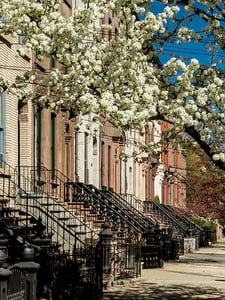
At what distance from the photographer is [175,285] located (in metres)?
20.1

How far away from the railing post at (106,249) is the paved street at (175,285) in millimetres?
348

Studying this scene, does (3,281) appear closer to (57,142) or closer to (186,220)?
(57,142)

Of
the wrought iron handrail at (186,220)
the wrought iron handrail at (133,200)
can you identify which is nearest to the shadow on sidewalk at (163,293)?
the wrought iron handrail at (133,200)

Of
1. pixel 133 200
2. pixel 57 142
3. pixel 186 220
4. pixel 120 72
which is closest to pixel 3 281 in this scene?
pixel 120 72

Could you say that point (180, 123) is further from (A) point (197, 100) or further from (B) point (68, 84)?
(B) point (68, 84)

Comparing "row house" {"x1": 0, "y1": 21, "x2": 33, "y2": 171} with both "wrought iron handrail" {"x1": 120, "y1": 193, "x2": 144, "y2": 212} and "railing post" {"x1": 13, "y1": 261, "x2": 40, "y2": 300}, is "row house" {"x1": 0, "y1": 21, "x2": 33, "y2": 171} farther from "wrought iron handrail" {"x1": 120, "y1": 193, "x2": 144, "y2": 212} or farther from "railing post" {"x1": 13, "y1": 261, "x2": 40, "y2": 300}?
"wrought iron handrail" {"x1": 120, "y1": 193, "x2": 144, "y2": 212}

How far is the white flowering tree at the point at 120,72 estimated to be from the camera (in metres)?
11.6

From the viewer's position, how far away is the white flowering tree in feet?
38.2

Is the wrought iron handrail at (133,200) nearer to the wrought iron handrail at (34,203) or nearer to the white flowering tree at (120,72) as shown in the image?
the wrought iron handrail at (34,203)

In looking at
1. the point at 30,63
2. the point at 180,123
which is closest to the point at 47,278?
the point at 180,123

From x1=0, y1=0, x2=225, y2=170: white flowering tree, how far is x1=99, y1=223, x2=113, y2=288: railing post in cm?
564

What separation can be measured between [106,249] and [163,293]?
1.73 meters

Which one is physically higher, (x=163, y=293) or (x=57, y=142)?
(x=57, y=142)

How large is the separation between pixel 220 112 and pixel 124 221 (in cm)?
1564
